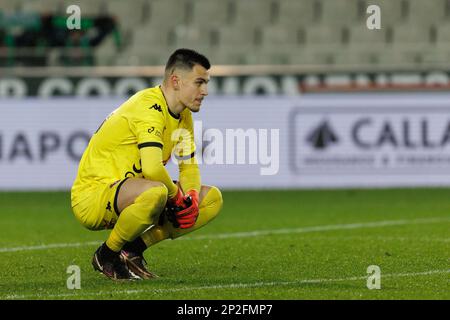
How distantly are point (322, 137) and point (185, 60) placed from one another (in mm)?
9326

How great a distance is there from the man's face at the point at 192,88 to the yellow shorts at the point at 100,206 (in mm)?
713

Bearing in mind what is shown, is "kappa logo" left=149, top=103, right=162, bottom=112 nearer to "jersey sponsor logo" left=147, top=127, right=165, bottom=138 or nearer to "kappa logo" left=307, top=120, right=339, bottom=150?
"jersey sponsor logo" left=147, top=127, right=165, bottom=138

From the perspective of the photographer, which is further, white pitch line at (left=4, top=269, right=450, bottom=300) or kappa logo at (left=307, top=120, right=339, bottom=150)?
kappa logo at (left=307, top=120, right=339, bottom=150)

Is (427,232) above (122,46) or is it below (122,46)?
below

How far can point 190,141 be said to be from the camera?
8.29m

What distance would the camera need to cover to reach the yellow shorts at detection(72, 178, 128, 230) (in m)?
7.80

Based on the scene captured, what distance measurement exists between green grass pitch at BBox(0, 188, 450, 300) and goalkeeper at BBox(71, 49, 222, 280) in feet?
0.94

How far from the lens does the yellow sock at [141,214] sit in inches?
298

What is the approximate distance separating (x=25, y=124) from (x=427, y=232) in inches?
311

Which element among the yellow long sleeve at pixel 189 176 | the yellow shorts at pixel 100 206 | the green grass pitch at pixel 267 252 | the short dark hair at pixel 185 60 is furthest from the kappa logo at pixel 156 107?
the green grass pitch at pixel 267 252

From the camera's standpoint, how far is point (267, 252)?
32.2 ft

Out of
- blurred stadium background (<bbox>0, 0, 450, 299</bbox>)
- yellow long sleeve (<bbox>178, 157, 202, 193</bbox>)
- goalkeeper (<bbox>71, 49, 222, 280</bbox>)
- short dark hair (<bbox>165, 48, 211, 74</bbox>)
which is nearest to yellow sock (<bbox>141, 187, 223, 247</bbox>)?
goalkeeper (<bbox>71, 49, 222, 280</bbox>)
